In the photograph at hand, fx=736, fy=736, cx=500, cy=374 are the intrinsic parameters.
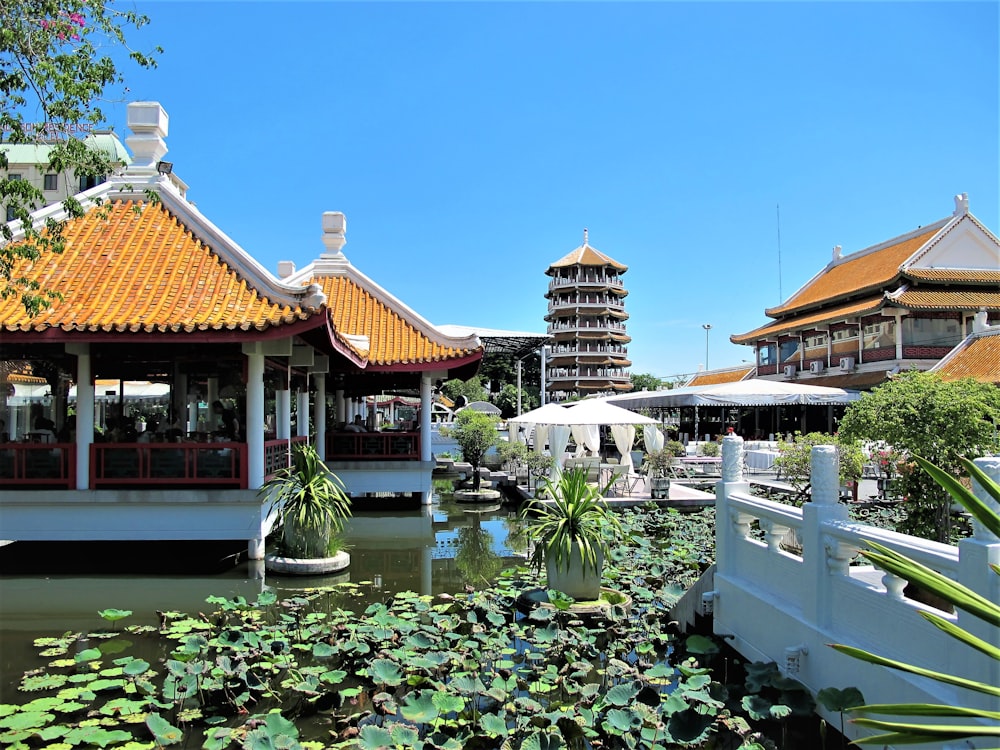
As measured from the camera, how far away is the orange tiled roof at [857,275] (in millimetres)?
31531

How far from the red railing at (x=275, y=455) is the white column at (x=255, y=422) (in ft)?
1.74

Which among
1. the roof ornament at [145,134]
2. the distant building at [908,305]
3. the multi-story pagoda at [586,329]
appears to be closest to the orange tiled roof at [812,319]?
the distant building at [908,305]

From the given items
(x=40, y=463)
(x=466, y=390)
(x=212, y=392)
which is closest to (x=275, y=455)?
(x=40, y=463)

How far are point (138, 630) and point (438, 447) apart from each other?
2112 cm

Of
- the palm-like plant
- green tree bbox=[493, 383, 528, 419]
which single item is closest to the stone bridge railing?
the palm-like plant

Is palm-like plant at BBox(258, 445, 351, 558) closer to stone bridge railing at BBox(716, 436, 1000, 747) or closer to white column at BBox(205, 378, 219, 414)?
stone bridge railing at BBox(716, 436, 1000, 747)

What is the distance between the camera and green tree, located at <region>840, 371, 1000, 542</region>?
524cm

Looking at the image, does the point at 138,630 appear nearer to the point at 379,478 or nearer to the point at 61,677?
the point at 61,677

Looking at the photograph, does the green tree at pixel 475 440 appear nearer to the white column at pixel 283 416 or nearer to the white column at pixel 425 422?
the white column at pixel 425 422

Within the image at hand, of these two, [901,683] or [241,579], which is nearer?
[901,683]

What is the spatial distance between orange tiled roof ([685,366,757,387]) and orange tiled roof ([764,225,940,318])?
562cm

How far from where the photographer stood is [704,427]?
39.6m

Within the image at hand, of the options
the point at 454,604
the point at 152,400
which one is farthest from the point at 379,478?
the point at 152,400

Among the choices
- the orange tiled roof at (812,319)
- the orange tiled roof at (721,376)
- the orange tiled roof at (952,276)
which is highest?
the orange tiled roof at (952,276)
